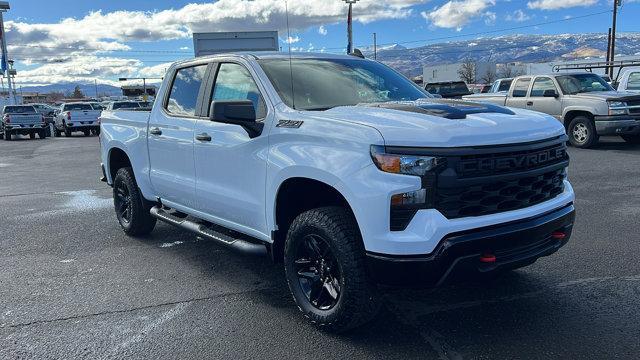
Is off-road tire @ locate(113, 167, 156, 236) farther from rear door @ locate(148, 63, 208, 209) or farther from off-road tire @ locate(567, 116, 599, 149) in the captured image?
off-road tire @ locate(567, 116, 599, 149)

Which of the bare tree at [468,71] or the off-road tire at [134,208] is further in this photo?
the bare tree at [468,71]

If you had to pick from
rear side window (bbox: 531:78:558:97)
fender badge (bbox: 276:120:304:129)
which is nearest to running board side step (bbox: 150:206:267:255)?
fender badge (bbox: 276:120:304:129)

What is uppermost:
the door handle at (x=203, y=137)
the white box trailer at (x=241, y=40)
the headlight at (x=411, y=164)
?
the white box trailer at (x=241, y=40)

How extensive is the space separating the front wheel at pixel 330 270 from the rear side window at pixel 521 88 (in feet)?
42.1

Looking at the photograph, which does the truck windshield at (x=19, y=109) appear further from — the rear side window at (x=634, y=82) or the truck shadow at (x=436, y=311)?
the truck shadow at (x=436, y=311)

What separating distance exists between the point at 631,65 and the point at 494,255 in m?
16.8

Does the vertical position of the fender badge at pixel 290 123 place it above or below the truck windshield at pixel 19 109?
above

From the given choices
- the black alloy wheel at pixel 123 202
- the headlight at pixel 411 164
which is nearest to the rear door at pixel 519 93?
the black alloy wheel at pixel 123 202

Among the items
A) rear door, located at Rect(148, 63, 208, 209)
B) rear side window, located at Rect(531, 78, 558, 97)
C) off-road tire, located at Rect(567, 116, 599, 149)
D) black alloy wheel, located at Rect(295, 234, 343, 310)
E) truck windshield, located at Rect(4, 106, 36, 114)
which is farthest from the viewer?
truck windshield, located at Rect(4, 106, 36, 114)

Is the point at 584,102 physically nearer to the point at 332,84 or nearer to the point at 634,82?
the point at 634,82

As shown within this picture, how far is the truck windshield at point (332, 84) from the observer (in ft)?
13.5

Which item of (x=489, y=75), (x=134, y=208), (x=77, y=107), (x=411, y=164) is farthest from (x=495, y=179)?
(x=489, y=75)

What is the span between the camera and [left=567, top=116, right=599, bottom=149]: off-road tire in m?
13.1

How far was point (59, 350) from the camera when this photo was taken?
353 centimetres
